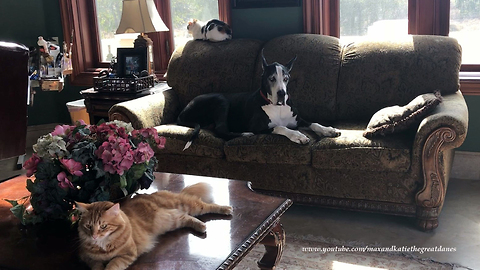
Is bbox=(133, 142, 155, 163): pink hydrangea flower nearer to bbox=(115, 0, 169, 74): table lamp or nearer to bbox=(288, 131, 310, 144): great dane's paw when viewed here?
bbox=(288, 131, 310, 144): great dane's paw

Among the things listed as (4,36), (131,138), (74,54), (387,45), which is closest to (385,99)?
(387,45)

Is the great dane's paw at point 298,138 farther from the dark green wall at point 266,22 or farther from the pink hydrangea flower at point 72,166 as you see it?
the pink hydrangea flower at point 72,166

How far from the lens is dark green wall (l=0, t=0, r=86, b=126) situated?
4645 millimetres

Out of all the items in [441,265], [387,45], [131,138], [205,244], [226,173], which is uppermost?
[387,45]

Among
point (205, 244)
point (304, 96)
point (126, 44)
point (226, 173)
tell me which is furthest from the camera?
point (126, 44)

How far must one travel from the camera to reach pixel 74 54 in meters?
4.82

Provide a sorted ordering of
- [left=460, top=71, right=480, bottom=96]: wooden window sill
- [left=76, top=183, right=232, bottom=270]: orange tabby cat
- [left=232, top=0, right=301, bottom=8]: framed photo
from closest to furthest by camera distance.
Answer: [left=76, top=183, right=232, bottom=270]: orange tabby cat, [left=460, top=71, right=480, bottom=96]: wooden window sill, [left=232, top=0, right=301, bottom=8]: framed photo

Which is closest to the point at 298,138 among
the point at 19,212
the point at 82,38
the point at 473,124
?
the point at 473,124

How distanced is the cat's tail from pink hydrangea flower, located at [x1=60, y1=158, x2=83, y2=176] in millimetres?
421

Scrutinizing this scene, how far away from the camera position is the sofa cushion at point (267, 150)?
2.80 m

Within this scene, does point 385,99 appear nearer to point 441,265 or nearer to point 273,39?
point 273,39

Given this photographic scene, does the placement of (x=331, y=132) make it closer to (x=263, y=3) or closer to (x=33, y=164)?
(x=263, y=3)

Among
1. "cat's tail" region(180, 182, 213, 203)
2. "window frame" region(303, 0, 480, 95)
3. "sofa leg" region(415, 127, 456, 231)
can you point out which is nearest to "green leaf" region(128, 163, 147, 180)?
"cat's tail" region(180, 182, 213, 203)

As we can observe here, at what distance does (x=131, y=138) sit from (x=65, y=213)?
0.37 meters
